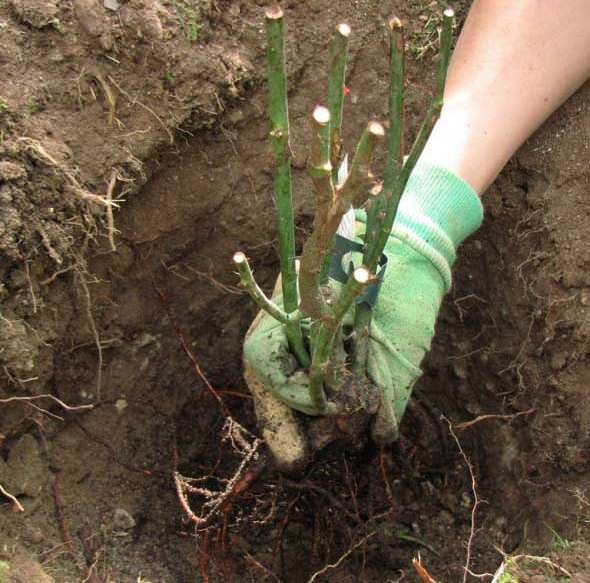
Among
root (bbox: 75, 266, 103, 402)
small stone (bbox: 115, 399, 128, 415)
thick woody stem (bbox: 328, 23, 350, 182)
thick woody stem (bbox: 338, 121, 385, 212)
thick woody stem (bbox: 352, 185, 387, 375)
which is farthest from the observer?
small stone (bbox: 115, 399, 128, 415)

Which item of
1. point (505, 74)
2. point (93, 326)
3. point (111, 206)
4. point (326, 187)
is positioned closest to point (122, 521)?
point (93, 326)

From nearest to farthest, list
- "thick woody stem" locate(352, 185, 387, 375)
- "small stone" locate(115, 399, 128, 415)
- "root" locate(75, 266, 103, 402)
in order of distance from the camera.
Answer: "thick woody stem" locate(352, 185, 387, 375), "root" locate(75, 266, 103, 402), "small stone" locate(115, 399, 128, 415)

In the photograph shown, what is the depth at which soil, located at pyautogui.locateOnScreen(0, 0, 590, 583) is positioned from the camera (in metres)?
1.22

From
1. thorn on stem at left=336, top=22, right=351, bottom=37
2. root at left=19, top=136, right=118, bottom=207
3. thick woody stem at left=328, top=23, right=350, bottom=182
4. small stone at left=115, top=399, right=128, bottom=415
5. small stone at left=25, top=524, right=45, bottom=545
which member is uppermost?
thorn on stem at left=336, top=22, right=351, bottom=37

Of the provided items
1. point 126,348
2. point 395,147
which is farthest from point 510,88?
point 126,348

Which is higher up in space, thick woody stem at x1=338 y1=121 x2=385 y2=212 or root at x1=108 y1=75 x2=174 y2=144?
thick woody stem at x1=338 y1=121 x2=385 y2=212

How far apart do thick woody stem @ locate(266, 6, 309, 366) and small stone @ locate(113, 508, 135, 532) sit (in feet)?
1.55

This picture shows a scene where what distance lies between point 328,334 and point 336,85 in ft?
0.99

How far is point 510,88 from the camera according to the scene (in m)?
1.33

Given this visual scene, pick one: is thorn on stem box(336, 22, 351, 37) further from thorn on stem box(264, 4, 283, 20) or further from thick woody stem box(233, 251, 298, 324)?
thick woody stem box(233, 251, 298, 324)

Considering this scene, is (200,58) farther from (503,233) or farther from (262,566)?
(262,566)

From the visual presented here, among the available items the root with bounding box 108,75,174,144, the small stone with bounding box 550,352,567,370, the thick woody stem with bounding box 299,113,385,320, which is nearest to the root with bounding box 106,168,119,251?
the root with bounding box 108,75,174,144

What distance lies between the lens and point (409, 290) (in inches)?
48.4

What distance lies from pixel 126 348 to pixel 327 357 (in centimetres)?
60
